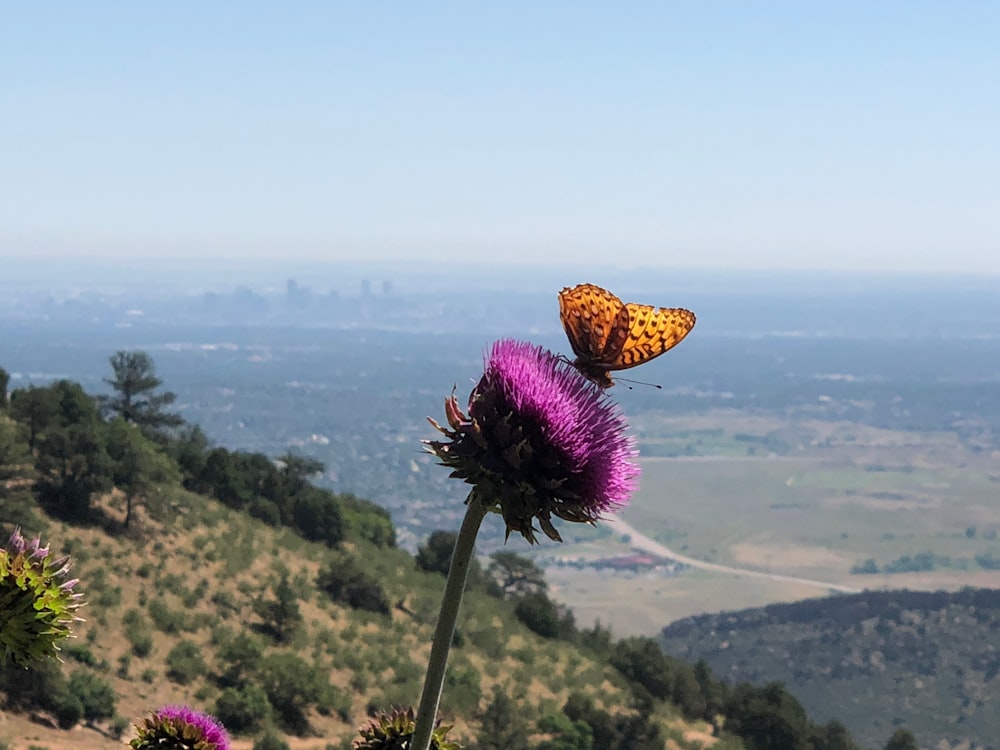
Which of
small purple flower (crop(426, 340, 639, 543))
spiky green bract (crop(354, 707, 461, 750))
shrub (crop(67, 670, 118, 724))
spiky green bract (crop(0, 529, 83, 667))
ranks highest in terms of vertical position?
small purple flower (crop(426, 340, 639, 543))

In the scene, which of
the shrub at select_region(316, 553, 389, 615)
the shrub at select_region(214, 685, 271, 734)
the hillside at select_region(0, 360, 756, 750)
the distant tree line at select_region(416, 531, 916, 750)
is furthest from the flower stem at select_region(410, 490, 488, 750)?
the shrub at select_region(316, 553, 389, 615)

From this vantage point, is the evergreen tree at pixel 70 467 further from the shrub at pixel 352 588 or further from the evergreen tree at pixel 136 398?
the evergreen tree at pixel 136 398

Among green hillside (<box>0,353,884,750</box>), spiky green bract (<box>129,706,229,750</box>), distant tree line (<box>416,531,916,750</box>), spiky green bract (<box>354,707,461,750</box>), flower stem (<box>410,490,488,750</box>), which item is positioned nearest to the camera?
flower stem (<box>410,490,488,750</box>)

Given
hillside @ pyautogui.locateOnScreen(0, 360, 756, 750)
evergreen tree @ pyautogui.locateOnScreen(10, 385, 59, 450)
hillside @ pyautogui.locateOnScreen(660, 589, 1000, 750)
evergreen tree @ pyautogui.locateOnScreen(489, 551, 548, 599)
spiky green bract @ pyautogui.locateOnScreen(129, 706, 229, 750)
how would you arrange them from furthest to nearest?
hillside @ pyautogui.locateOnScreen(660, 589, 1000, 750), evergreen tree @ pyautogui.locateOnScreen(489, 551, 548, 599), evergreen tree @ pyautogui.locateOnScreen(10, 385, 59, 450), hillside @ pyautogui.locateOnScreen(0, 360, 756, 750), spiky green bract @ pyautogui.locateOnScreen(129, 706, 229, 750)

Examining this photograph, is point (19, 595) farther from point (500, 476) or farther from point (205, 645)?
point (205, 645)

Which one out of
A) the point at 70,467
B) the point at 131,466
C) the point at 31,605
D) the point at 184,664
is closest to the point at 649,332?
the point at 31,605

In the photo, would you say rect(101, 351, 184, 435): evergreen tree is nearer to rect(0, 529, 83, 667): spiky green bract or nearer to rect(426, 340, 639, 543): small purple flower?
rect(0, 529, 83, 667): spiky green bract

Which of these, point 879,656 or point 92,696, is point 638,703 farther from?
point 879,656

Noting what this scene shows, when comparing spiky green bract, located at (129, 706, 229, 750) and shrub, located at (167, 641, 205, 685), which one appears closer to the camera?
spiky green bract, located at (129, 706, 229, 750)

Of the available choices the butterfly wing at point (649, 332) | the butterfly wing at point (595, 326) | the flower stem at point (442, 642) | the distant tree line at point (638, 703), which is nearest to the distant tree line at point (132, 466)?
the distant tree line at point (638, 703)
